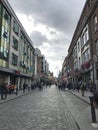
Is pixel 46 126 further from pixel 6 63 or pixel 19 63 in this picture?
pixel 19 63

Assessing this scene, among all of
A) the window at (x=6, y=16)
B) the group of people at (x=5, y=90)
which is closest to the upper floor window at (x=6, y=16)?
the window at (x=6, y=16)

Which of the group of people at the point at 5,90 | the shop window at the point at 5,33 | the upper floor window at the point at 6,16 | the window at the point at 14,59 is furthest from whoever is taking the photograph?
the window at the point at 14,59

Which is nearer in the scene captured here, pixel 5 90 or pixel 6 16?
pixel 5 90

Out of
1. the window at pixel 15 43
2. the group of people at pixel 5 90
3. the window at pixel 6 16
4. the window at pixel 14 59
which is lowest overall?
the group of people at pixel 5 90

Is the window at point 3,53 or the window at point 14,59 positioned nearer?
the window at point 3,53

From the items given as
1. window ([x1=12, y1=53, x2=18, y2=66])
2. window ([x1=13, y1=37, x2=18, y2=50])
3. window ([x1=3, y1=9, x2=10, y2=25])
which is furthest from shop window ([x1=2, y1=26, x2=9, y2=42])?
window ([x1=12, y1=53, x2=18, y2=66])

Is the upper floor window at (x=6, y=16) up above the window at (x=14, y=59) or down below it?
above

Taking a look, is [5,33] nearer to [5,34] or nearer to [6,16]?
[5,34]

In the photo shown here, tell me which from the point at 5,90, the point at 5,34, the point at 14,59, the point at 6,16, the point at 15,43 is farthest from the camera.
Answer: the point at 15,43

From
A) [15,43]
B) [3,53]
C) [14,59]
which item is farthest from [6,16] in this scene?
A: [14,59]

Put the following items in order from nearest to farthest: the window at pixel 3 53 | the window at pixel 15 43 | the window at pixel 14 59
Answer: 1. the window at pixel 3 53
2. the window at pixel 14 59
3. the window at pixel 15 43

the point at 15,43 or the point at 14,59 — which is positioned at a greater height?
the point at 15,43

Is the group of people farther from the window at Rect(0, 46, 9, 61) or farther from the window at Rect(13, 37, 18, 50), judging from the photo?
the window at Rect(13, 37, 18, 50)

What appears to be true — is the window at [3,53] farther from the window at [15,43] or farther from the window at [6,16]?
the window at [15,43]
